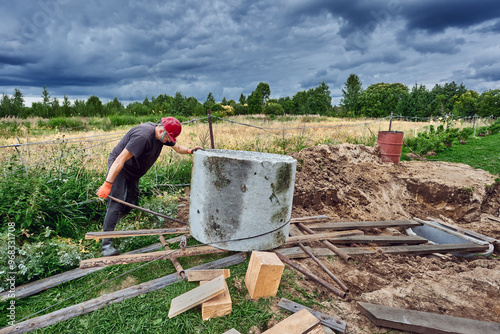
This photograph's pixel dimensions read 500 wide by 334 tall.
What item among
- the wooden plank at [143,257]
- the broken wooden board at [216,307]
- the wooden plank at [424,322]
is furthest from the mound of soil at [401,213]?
the wooden plank at [143,257]

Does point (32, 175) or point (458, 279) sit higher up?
point (32, 175)

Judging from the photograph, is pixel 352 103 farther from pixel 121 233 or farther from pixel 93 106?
pixel 121 233

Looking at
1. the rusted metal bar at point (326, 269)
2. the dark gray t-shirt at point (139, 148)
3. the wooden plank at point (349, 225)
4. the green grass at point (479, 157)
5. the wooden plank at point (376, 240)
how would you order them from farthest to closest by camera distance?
the green grass at point (479, 157) → the wooden plank at point (349, 225) → the wooden plank at point (376, 240) → the dark gray t-shirt at point (139, 148) → the rusted metal bar at point (326, 269)

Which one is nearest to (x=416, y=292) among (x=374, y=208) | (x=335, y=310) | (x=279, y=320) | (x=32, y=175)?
(x=335, y=310)

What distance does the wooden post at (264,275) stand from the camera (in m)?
2.61

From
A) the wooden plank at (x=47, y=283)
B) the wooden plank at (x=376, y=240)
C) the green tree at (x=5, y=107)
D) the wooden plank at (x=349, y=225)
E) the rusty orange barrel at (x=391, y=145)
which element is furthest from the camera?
the green tree at (x=5, y=107)

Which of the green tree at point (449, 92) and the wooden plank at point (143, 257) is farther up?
the green tree at point (449, 92)

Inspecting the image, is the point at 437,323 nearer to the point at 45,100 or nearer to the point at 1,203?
the point at 1,203

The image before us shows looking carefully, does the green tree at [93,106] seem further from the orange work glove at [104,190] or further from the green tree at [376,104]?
the green tree at [376,104]

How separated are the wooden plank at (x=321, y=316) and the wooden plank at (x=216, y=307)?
51cm

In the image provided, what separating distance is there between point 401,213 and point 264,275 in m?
4.98

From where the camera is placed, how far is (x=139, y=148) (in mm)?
3426

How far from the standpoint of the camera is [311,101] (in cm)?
5166

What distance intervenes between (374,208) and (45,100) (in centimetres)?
3206
